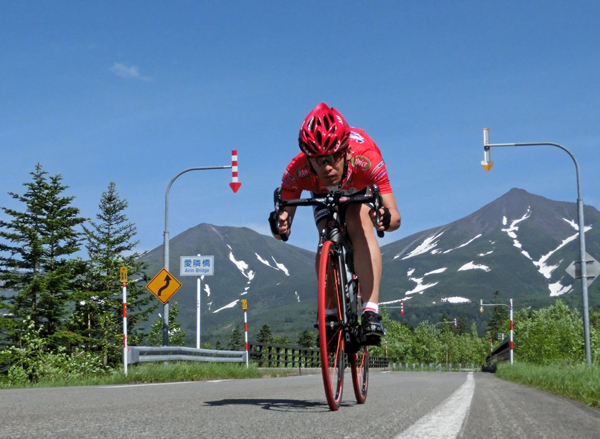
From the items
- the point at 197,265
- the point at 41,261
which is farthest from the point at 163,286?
the point at 41,261

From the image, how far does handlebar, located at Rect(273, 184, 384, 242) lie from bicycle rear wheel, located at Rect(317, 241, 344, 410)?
274 millimetres

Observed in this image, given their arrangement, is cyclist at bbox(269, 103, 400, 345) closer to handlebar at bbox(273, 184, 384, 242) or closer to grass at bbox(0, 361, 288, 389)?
handlebar at bbox(273, 184, 384, 242)

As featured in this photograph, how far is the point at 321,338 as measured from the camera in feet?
12.8

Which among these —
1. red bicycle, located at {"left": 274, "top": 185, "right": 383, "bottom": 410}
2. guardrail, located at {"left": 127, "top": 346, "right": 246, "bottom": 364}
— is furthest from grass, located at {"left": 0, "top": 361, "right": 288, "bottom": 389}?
red bicycle, located at {"left": 274, "top": 185, "right": 383, "bottom": 410}

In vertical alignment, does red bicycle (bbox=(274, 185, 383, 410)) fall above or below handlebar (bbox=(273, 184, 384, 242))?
below

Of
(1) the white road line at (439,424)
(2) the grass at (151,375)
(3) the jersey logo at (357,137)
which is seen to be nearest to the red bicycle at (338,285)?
(3) the jersey logo at (357,137)

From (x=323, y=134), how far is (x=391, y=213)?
749 millimetres

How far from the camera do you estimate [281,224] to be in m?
4.38

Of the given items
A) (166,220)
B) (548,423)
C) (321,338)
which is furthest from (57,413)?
(166,220)

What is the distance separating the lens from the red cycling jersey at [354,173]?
445 centimetres

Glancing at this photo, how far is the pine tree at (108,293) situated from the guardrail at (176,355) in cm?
2556

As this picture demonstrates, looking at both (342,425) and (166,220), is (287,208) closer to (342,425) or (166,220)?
(342,425)

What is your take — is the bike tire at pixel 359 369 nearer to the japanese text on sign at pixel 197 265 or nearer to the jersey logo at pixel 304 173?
the jersey logo at pixel 304 173

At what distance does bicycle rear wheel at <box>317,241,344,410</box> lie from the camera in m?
3.97
